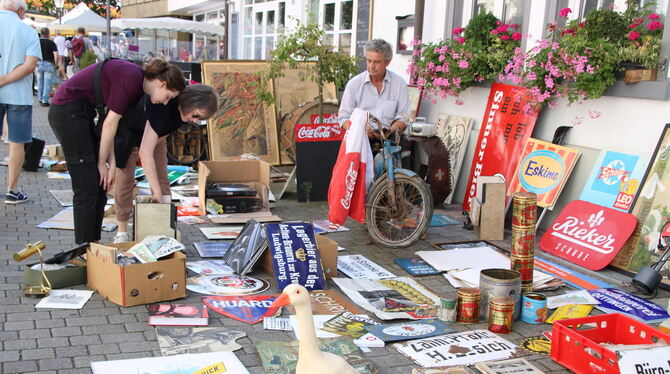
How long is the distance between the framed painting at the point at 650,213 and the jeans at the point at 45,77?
41.5ft

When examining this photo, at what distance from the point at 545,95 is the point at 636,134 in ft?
2.95

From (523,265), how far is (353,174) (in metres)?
2.00

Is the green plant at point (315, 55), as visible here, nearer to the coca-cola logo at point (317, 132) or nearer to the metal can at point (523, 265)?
the coca-cola logo at point (317, 132)

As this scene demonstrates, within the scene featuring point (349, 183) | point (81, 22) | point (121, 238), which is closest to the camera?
point (121, 238)

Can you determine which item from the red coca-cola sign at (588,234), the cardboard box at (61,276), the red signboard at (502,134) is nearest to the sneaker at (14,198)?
the cardboard box at (61,276)

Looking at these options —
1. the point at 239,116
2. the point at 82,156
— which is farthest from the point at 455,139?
the point at 82,156

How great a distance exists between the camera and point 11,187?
6918mm

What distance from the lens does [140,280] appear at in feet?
13.8

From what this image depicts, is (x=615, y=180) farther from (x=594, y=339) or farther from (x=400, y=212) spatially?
(x=594, y=339)

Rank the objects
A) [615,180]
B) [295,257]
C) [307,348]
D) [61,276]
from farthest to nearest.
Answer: [615,180] < [295,257] < [61,276] < [307,348]

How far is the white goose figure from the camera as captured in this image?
275 cm

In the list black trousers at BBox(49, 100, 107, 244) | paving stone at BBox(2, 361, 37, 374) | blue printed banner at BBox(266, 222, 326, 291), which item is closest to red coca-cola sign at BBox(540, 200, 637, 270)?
blue printed banner at BBox(266, 222, 326, 291)

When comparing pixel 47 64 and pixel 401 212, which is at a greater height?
pixel 47 64

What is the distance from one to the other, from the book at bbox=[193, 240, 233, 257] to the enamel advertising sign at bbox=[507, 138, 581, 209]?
9.34 ft
